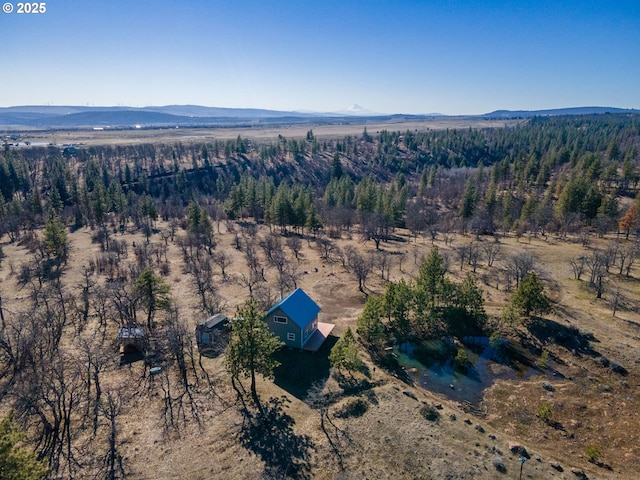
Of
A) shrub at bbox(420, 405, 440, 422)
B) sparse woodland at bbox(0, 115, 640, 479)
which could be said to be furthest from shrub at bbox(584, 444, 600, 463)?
shrub at bbox(420, 405, 440, 422)

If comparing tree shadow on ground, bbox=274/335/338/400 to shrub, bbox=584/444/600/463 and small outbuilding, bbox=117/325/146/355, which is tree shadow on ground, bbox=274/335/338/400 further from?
shrub, bbox=584/444/600/463

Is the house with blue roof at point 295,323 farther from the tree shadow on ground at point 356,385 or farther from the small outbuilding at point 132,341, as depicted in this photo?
the small outbuilding at point 132,341

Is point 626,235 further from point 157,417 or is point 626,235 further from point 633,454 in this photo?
point 157,417

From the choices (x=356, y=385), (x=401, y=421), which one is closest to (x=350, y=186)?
(x=356, y=385)

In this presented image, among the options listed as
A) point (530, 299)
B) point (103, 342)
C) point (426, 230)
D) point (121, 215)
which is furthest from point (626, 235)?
point (121, 215)

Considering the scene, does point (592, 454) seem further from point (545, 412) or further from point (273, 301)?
point (273, 301)
